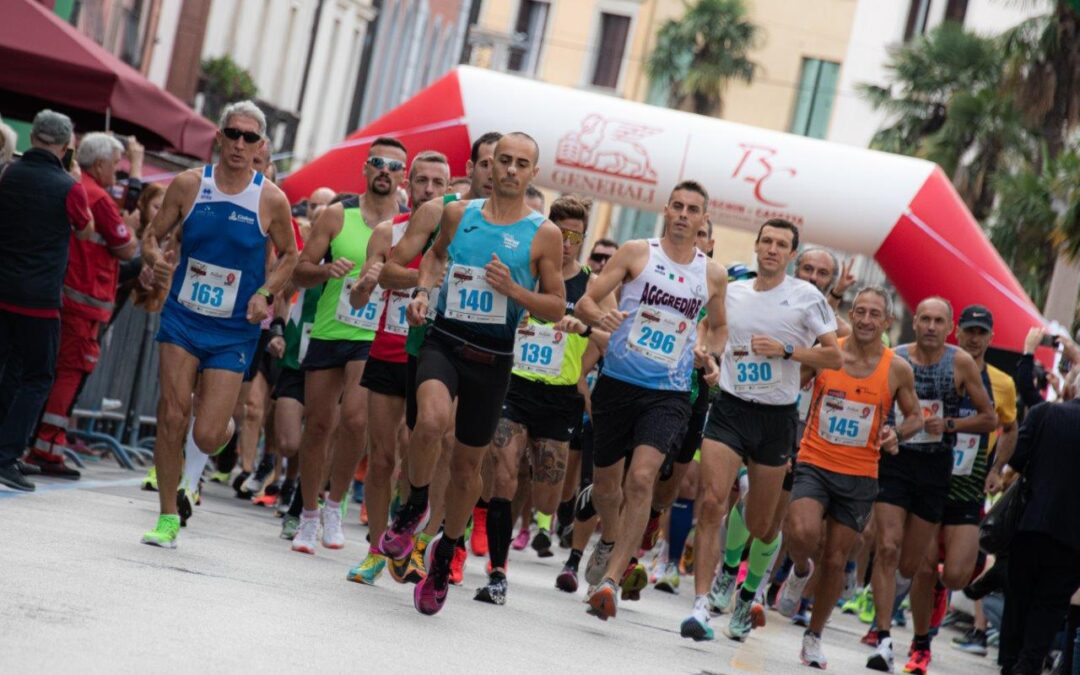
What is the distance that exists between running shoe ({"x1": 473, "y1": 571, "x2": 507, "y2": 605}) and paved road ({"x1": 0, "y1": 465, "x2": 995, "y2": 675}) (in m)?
0.11

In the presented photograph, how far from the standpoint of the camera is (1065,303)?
22.8 metres

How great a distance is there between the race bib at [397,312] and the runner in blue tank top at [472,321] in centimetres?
114

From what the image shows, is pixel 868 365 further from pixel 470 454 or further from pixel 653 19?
pixel 653 19

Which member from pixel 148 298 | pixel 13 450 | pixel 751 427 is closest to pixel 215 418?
pixel 13 450

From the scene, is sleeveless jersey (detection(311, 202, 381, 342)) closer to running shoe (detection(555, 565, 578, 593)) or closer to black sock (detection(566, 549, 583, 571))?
running shoe (detection(555, 565, 578, 593))

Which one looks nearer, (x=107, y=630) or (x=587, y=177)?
(x=107, y=630)

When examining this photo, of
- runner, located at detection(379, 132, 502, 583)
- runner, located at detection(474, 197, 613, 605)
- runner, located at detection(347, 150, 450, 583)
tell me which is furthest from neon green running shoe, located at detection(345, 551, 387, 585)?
runner, located at detection(474, 197, 613, 605)

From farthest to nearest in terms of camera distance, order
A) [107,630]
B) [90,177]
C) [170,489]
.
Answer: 1. [90,177]
2. [170,489]
3. [107,630]

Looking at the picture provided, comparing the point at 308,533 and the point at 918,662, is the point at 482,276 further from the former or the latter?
the point at 918,662

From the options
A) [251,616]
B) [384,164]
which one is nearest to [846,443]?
[384,164]

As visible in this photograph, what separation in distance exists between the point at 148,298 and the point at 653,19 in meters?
44.3

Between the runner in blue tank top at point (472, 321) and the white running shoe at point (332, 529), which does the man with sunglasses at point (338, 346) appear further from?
the runner in blue tank top at point (472, 321)

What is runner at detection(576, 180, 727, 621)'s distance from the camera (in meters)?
9.79

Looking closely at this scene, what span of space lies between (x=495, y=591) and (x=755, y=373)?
1934mm
